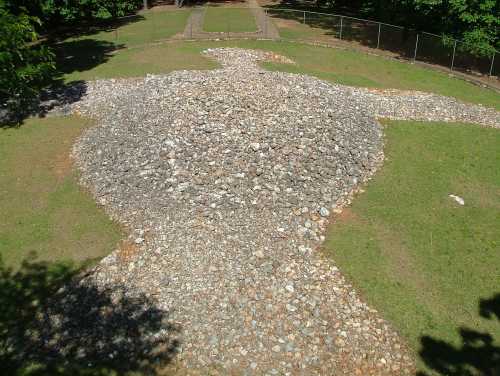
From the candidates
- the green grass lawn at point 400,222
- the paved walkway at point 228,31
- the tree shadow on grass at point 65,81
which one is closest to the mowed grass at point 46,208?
the green grass lawn at point 400,222

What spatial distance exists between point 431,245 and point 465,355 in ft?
13.9

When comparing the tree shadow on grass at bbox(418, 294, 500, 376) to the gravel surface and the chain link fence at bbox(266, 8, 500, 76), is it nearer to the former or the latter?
the gravel surface

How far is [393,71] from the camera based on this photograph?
30.7m

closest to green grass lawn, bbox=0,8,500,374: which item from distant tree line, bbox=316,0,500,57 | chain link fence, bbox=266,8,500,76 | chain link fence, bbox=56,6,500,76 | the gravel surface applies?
the gravel surface

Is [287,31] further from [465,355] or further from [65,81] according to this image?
[465,355]

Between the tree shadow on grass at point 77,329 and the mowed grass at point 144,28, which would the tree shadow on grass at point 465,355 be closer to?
the tree shadow on grass at point 77,329

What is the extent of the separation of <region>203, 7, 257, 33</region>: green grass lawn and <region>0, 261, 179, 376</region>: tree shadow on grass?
32.5 metres

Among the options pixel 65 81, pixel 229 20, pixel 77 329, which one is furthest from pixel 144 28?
pixel 77 329

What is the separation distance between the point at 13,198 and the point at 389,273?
1380cm

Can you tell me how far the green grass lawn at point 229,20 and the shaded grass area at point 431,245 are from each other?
25.2 m

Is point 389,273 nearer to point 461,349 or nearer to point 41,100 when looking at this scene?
point 461,349

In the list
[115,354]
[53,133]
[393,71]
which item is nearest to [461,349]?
[115,354]

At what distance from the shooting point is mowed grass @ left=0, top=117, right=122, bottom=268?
46.3 feet

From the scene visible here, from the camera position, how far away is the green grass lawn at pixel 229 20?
40.8 meters
